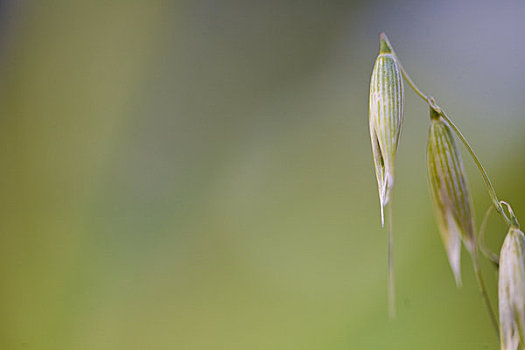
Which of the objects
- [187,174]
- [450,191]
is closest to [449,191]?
[450,191]

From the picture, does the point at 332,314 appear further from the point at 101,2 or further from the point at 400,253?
the point at 101,2

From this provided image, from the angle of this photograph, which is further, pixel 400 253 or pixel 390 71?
pixel 400 253

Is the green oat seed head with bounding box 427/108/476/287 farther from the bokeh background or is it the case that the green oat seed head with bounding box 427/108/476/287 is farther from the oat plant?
the bokeh background

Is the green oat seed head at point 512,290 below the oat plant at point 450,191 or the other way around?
below

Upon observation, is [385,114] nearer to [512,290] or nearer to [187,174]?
[512,290]

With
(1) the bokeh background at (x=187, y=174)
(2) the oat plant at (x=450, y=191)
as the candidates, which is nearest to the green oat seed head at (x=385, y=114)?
(2) the oat plant at (x=450, y=191)

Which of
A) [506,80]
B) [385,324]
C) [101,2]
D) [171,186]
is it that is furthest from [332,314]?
[101,2]

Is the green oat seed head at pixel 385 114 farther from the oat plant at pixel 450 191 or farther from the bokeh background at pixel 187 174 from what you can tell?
the bokeh background at pixel 187 174
